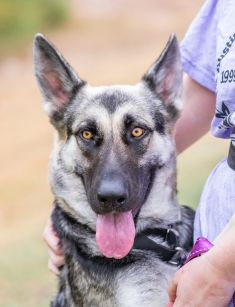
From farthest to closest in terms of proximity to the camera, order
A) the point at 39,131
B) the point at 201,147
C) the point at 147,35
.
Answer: the point at 147,35 < the point at 39,131 < the point at 201,147

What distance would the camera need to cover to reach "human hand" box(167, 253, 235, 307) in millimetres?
2609

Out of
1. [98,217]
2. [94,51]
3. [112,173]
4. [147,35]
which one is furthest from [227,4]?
[147,35]

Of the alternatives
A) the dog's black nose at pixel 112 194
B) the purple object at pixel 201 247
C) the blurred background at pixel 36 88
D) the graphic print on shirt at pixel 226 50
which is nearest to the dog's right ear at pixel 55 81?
the dog's black nose at pixel 112 194

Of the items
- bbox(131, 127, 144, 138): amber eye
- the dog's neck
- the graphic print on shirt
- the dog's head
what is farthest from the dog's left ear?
the graphic print on shirt

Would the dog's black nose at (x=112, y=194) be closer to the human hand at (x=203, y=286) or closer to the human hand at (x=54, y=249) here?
the human hand at (x=54, y=249)

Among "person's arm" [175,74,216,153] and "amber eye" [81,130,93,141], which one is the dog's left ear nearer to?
"person's arm" [175,74,216,153]

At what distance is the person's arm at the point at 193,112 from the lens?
369cm

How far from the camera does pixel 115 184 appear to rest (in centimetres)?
335

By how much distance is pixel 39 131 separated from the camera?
13.2 metres

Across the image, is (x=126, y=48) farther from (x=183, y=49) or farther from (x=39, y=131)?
(x=183, y=49)

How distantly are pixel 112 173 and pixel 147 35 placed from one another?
17020 millimetres

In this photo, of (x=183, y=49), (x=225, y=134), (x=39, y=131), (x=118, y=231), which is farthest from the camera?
(x=39, y=131)

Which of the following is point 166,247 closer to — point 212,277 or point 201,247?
point 201,247

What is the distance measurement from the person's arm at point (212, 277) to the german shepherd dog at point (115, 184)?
66 centimetres
